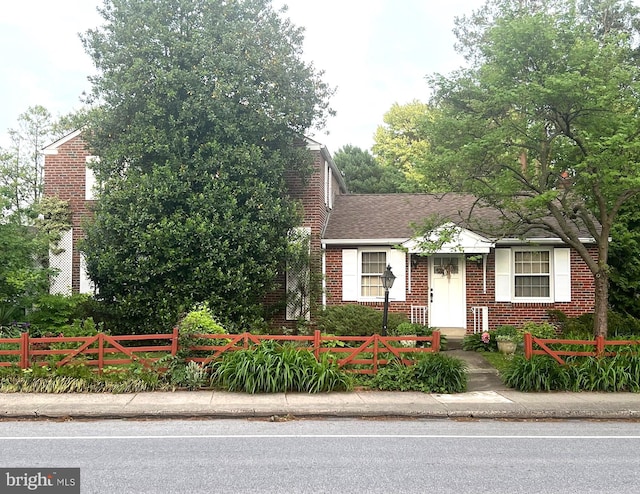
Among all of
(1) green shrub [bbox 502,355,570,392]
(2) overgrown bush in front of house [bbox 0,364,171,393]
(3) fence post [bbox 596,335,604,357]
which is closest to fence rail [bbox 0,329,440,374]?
(2) overgrown bush in front of house [bbox 0,364,171,393]

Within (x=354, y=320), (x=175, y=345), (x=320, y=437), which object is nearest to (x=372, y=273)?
(x=354, y=320)

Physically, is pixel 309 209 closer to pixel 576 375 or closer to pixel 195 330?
pixel 195 330

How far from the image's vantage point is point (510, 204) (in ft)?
44.8

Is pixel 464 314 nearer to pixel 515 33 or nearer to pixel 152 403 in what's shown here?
pixel 515 33

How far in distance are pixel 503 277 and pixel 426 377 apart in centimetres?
668

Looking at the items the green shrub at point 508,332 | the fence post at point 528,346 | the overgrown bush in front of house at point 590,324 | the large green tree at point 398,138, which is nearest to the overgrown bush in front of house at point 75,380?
the fence post at point 528,346

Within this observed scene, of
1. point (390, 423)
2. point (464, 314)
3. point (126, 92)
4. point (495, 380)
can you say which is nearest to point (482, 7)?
point (464, 314)

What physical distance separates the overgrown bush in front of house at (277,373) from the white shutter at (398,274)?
20.5 ft

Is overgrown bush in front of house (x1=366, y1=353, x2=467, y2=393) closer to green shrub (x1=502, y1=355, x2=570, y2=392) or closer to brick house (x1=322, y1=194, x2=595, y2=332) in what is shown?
green shrub (x1=502, y1=355, x2=570, y2=392)

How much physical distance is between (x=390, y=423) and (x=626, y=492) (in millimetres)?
3975

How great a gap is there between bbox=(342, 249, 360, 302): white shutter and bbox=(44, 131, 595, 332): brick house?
29mm

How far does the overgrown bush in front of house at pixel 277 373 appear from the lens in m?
10.7

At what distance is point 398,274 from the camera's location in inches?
682

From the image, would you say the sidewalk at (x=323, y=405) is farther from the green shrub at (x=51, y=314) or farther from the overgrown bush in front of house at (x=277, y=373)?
the green shrub at (x=51, y=314)
